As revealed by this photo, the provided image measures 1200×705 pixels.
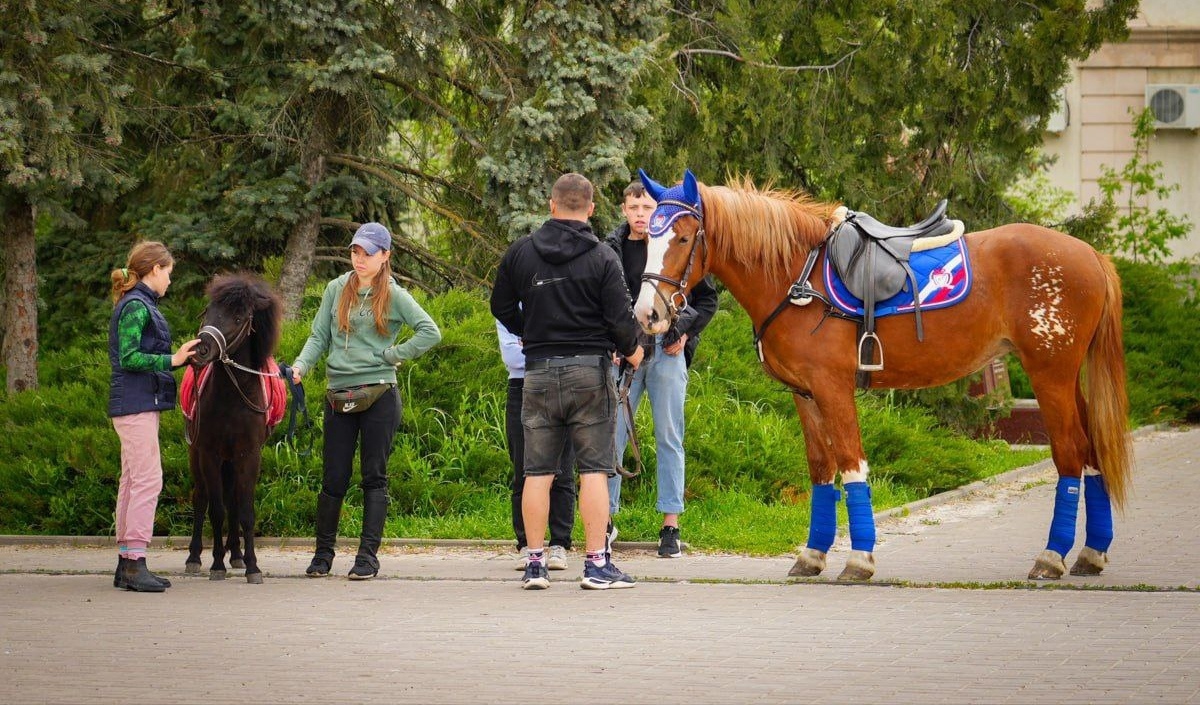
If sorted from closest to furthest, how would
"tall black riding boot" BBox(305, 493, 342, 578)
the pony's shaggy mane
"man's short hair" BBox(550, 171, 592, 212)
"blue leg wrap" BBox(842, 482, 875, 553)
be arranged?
"man's short hair" BBox(550, 171, 592, 212)
"blue leg wrap" BBox(842, 482, 875, 553)
the pony's shaggy mane
"tall black riding boot" BBox(305, 493, 342, 578)

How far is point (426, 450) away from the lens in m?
12.3

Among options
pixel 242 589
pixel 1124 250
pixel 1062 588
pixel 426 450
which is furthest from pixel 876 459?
pixel 1124 250

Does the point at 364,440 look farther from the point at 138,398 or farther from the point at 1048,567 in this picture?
the point at 1048,567

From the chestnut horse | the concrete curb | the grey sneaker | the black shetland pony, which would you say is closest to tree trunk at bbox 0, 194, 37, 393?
the concrete curb

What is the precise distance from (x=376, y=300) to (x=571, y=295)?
1.44 m

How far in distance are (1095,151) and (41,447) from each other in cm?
2647

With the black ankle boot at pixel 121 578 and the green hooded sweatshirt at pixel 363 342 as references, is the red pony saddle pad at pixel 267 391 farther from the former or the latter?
the black ankle boot at pixel 121 578

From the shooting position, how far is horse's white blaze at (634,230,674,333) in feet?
26.6

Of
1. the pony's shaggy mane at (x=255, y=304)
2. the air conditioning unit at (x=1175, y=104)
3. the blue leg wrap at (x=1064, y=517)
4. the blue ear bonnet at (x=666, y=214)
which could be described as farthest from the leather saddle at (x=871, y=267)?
the air conditioning unit at (x=1175, y=104)

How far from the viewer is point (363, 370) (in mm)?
8945

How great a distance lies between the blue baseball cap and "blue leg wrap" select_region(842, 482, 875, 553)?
3.11 meters

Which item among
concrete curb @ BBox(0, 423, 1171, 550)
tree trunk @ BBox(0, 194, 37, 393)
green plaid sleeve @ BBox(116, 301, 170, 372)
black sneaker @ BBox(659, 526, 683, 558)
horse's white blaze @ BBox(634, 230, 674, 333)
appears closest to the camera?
horse's white blaze @ BBox(634, 230, 674, 333)

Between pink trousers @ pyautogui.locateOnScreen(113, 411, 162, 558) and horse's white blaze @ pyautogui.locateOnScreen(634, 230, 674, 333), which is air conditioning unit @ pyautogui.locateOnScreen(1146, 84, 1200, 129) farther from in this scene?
pink trousers @ pyautogui.locateOnScreen(113, 411, 162, 558)

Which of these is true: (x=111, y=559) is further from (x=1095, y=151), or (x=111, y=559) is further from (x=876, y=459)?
(x=1095, y=151)
